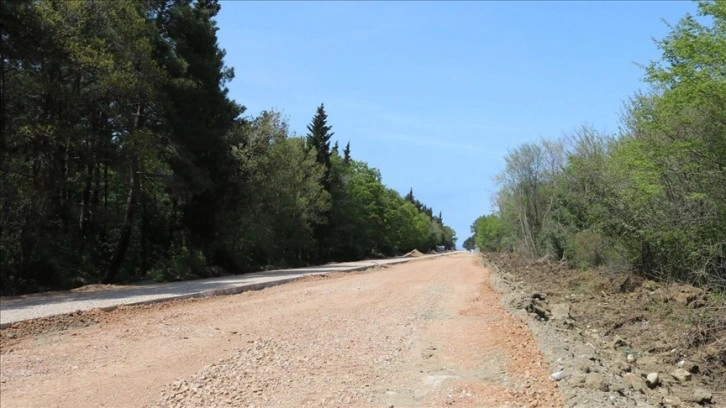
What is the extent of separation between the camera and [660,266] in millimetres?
19109

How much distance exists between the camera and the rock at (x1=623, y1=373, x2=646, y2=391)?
6.87m

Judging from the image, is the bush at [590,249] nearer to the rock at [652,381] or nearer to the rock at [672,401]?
the rock at [652,381]

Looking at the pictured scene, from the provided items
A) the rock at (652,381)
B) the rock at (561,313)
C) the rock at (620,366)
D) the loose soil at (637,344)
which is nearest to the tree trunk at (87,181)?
the loose soil at (637,344)

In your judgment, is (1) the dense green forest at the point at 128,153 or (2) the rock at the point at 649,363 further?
(1) the dense green forest at the point at 128,153

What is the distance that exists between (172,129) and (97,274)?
7518 millimetres

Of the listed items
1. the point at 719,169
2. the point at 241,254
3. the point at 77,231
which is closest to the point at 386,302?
the point at 719,169

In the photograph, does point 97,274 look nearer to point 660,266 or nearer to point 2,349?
point 2,349

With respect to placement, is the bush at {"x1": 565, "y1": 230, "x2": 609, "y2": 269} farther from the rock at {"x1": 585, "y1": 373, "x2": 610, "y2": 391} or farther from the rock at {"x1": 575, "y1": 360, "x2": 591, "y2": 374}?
the rock at {"x1": 585, "y1": 373, "x2": 610, "y2": 391}

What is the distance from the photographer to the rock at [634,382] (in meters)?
6.87

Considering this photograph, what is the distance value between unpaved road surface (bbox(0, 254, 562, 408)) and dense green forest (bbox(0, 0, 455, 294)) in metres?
9.22

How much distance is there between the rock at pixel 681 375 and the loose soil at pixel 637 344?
2 centimetres

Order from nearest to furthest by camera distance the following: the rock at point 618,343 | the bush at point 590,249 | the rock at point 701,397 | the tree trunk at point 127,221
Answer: the rock at point 701,397 < the rock at point 618,343 < the tree trunk at point 127,221 < the bush at point 590,249

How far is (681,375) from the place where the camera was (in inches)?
353

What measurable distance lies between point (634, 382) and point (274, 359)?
492 cm
